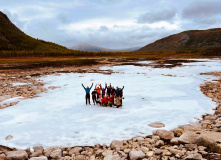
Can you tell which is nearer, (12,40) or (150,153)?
(150,153)

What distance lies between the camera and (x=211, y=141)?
598cm

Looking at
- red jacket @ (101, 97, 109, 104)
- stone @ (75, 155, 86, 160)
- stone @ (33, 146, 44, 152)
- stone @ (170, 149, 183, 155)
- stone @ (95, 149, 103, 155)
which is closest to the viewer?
stone @ (170, 149, 183, 155)

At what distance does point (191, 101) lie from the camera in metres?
12.4

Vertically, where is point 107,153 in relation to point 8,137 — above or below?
below

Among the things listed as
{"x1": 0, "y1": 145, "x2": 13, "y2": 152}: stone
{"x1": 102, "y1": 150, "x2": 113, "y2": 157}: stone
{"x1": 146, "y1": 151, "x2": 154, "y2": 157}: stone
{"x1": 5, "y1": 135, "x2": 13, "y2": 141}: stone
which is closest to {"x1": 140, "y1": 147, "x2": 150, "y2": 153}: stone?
{"x1": 146, "y1": 151, "x2": 154, "y2": 157}: stone

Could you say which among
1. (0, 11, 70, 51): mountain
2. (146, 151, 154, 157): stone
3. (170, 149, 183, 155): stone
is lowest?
(146, 151, 154, 157): stone

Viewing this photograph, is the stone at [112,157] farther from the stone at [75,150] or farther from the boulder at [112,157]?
the stone at [75,150]

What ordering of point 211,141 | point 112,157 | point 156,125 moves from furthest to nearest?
point 156,125 < point 211,141 < point 112,157

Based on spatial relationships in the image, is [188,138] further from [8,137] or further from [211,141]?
[8,137]

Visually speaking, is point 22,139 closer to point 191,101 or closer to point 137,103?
point 137,103

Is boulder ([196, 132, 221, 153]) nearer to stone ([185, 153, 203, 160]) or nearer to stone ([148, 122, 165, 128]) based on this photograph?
stone ([185, 153, 203, 160])

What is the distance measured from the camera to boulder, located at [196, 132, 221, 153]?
18.8 ft

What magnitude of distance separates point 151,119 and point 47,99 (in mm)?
8218

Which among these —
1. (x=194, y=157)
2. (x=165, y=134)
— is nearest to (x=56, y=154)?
(x=165, y=134)
